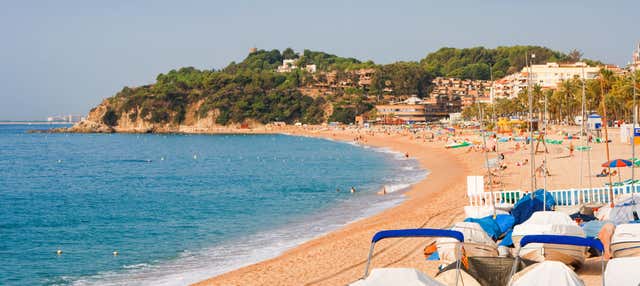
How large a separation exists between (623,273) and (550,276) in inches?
47.1

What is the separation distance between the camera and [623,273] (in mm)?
9375

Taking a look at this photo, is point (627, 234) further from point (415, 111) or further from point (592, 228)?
point (415, 111)

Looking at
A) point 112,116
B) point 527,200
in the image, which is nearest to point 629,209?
point 527,200

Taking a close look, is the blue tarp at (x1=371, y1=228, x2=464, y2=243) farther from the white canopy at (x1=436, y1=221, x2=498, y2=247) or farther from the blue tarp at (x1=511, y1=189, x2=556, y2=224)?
the blue tarp at (x1=511, y1=189, x2=556, y2=224)

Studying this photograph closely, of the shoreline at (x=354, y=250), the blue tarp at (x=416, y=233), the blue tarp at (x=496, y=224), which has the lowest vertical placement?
the shoreline at (x=354, y=250)

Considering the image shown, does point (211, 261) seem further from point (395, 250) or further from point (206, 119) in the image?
point (206, 119)

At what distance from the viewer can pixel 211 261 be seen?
18.4 metres

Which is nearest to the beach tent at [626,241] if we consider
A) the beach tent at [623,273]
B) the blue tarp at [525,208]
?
the beach tent at [623,273]

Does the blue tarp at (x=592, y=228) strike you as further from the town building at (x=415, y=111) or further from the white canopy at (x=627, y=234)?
the town building at (x=415, y=111)

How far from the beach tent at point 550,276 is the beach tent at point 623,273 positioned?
26.7 inches

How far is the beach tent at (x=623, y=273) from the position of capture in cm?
923

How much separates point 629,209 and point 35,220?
2183 cm

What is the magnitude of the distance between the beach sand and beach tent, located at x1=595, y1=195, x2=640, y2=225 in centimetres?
235

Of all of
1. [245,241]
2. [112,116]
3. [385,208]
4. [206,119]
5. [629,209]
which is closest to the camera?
[629,209]
